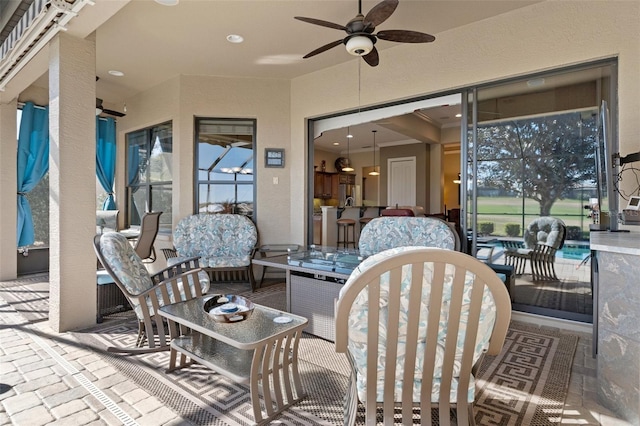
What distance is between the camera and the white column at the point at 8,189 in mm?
4844

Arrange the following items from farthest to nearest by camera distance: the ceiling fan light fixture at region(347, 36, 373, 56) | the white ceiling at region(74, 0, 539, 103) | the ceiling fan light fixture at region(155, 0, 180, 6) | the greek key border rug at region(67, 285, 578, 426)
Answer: the white ceiling at region(74, 0, 539, 103) → the ceiling fan light fixture at region(155, 0, 180, 6) → the ceiling fan light fixture at region(347, 36, 373, 56) → the greek key border rug at region(67, 285, 578, 426)

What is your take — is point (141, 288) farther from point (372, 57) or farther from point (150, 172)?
point (150, 172)

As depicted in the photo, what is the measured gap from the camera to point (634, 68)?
2789 mm

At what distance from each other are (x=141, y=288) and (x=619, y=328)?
302 cm

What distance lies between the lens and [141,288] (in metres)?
2.61

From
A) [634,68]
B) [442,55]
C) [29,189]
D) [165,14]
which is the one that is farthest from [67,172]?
[634,68]

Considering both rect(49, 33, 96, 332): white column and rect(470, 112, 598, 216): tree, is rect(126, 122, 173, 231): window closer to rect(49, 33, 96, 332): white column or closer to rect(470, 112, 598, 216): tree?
rect(49, 33, 96, 332): white column

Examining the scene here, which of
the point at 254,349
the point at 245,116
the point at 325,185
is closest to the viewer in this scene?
the point at 254,349

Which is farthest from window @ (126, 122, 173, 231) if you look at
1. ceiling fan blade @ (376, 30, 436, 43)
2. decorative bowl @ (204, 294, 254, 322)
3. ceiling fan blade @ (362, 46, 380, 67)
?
ceiling fan blade @ (376, 30, 436, 43)

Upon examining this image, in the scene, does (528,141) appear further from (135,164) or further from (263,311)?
(135,164)

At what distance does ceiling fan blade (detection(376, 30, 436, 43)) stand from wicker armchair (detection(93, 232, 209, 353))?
96.8 inches

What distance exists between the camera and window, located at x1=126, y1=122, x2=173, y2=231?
555cm

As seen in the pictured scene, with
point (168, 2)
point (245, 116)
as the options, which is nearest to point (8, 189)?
point (245, 116)

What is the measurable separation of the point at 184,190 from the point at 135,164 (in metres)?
1.91
